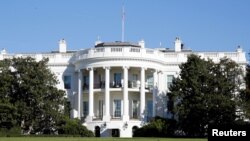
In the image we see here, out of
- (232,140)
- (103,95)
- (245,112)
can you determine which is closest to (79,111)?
(103,95)

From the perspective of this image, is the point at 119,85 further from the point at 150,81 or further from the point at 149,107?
the point at 149,107

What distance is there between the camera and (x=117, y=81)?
Result: 6438 centimetres

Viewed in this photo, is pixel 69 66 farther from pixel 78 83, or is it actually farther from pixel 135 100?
pixel 135 100

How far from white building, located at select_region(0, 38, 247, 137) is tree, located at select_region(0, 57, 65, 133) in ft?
22.9

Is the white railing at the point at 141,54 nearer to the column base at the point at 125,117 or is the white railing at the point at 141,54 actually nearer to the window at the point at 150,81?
the window at the point at 150,81

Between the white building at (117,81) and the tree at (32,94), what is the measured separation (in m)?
6.98

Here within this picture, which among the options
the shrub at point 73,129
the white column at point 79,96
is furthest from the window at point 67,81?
the shrub at point 73,129

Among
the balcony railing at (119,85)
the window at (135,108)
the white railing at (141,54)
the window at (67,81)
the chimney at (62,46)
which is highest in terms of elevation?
the chimney at (62,46)

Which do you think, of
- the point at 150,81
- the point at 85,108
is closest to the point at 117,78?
the point at 150,81

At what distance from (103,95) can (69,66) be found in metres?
6.33

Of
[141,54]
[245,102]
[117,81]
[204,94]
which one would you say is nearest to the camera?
[245,102]

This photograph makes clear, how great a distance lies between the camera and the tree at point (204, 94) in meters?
52.2

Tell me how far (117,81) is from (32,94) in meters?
12.4

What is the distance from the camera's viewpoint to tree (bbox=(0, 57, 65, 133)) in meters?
55.0
